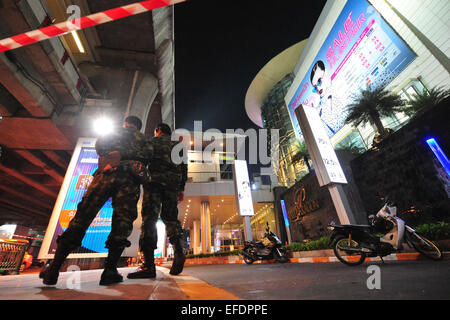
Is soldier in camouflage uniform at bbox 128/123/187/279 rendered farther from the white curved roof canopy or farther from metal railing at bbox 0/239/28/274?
the white curved roof canopy

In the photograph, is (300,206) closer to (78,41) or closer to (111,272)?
(111,272)

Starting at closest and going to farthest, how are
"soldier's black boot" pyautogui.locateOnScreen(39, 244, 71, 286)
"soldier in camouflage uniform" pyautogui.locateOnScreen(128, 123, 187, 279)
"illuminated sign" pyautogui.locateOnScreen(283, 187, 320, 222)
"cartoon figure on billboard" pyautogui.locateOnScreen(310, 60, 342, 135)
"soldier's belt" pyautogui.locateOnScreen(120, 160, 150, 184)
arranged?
1. "soldier's black boot" pyautogui.locateOnScreen(39, 244, 71, 286)
2. "soldier's belt" pyautogui.locateOnScreen(120, 160, 150, 184)
3. "soldier in camouflage uniform" pyautogui.locateOnScreen(128, 123, 187, 279)
4. "illuminated sign" pyautogui.locateOnScreen(283, 187, 320, 222)
5. "cartoon figure on billboard" pyautogui.locateOnScreen(310, 60, 342, 135)

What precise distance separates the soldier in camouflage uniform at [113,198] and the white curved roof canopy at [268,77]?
2623cm

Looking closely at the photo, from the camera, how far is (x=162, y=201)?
255 cm

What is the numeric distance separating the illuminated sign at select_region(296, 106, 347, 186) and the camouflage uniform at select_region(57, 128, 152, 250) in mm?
5539

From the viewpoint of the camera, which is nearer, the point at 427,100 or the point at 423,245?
the point at 423,245

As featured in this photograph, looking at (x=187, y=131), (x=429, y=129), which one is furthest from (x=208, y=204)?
(x=429, y=129)

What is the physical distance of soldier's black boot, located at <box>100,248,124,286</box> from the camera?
1.61 m

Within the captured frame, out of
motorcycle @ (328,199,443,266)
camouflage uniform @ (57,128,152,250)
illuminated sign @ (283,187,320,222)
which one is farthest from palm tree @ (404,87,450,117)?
camouflage uniform @ (57,128,152,250)

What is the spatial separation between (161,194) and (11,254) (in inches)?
283

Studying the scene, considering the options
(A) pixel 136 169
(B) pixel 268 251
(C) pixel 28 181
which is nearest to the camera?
(A) pixel 136 169

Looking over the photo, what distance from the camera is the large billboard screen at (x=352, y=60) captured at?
30.8 feet

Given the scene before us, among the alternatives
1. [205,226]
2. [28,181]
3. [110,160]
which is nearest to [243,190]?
[205,226]

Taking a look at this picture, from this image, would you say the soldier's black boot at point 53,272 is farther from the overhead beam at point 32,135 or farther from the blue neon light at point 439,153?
the blue neon light at point 439,153
